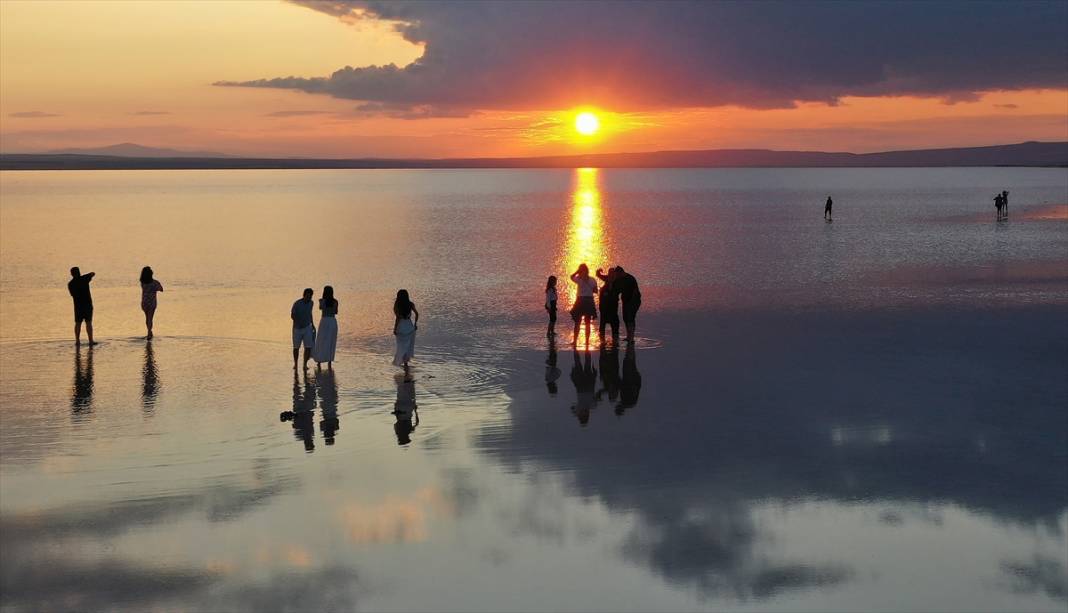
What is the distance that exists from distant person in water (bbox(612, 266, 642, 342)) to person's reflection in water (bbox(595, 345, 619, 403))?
93cm

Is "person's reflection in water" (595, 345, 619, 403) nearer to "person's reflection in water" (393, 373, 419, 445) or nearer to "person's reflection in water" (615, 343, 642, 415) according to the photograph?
"person's reflection in water" (615, 343, 642, 415)

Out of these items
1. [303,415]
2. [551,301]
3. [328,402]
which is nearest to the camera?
[303,415]

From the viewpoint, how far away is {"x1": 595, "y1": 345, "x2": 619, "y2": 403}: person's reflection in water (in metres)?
17.8

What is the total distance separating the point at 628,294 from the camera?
74.7 ft

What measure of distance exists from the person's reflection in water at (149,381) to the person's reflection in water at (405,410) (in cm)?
380

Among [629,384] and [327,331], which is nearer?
[629,384]

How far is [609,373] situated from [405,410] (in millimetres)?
4709

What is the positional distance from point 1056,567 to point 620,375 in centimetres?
978

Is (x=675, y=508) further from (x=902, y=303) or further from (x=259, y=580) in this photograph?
(x=902, y=303)

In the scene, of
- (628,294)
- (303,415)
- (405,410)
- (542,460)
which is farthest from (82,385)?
(628,294)

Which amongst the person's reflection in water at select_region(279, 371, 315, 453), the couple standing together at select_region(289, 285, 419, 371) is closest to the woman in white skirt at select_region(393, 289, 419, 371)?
the couple standing together at select_region(289, 285, 419, 371)

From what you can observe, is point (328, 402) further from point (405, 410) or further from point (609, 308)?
point (609, 308)

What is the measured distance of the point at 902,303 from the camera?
29984mm

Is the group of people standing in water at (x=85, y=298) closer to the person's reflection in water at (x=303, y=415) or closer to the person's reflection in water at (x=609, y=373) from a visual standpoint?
the person's reflection in water at (x=303, y=415)
